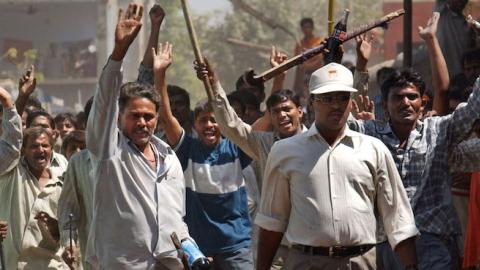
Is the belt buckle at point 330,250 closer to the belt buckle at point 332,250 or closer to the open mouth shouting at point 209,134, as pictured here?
the belt buckle at point 332,250

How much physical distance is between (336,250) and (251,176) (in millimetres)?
3570

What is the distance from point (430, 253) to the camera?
8906 mm

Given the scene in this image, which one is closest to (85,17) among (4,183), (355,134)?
(4,183)

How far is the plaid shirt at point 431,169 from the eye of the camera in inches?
349

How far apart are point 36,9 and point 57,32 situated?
163 centimetres

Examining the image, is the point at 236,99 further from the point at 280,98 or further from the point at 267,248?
the point at 267,248

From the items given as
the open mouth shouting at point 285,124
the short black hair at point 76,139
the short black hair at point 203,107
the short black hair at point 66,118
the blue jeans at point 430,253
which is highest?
the short black hair at point 203,107

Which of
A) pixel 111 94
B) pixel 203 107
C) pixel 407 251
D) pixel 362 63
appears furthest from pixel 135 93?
pixel 362 63

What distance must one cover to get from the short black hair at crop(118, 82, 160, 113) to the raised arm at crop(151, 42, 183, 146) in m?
1.63

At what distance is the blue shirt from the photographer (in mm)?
10367

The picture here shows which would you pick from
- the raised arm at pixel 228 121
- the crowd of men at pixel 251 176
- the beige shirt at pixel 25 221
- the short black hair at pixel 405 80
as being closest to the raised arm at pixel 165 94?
the crowd of men at pixel 251 176

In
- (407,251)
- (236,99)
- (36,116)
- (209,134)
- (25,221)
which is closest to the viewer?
(407,251)

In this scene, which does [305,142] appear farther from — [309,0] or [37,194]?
[309,0]

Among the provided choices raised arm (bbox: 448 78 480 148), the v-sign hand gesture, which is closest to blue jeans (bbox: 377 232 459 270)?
raised arm (bbox: 448 78 480 148)
